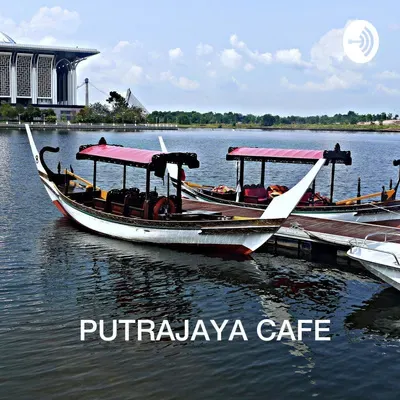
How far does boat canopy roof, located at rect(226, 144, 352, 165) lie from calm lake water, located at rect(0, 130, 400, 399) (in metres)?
7.32

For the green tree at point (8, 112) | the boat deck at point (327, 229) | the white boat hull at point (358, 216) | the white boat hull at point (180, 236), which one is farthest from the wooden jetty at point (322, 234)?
the green tree at point (8, 112)

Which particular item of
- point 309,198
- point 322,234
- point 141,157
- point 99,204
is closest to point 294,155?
point 309,198

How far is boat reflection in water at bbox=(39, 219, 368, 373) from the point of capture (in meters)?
17.2

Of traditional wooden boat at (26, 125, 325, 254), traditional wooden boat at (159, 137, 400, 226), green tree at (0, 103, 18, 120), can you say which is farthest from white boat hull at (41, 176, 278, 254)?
green tree at (0, 103, 18, 120)

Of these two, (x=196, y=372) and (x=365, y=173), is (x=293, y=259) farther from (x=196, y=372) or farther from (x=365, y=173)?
(x=365, y=173)

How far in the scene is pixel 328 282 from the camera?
2048 cm

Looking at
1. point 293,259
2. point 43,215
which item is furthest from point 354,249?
point 43,215

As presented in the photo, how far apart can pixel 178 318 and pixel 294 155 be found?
1513cm

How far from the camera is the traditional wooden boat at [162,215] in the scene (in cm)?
2191

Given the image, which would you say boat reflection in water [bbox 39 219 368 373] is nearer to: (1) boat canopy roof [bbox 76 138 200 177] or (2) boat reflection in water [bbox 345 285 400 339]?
(2) boat reflection in water [bbox 345 285 400 339]

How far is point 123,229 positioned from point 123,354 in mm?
11492

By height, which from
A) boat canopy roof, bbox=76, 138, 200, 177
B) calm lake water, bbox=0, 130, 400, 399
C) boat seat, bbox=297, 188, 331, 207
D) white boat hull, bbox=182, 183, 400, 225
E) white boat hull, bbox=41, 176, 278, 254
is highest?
boat canopy roof, bbox=76, 138, 200, 177

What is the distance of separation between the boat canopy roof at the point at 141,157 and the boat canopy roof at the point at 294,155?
5760 mm

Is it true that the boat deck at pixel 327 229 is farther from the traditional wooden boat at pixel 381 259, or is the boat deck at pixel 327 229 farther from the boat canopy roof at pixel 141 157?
the boat canopy roof at pixel 141 157
